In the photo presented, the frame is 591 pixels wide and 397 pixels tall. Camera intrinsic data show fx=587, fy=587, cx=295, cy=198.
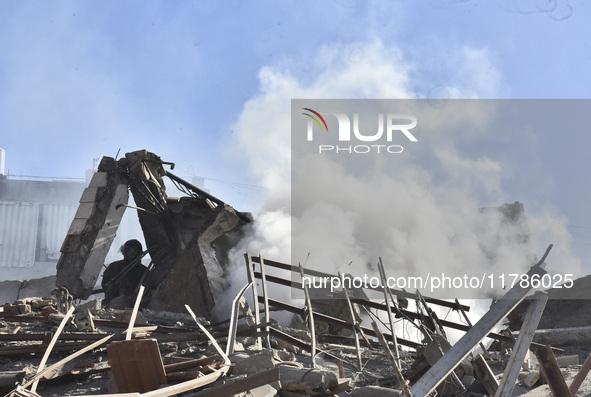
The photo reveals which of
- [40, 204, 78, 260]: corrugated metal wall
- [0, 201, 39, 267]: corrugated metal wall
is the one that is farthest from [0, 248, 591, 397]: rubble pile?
[0, 201, 39, 267]: corrugated metal wall

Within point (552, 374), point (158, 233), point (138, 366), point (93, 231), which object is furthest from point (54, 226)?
point (552, 374)

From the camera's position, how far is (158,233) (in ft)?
38.0

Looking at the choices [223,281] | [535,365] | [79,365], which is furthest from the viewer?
[223,281]

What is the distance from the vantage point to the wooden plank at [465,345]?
2615 millimetres

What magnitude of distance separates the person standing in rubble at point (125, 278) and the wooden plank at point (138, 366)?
Result: 7.69m

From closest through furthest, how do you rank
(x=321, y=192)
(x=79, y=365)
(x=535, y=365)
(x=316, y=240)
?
(x=79, y=365) < (x=535, y=365) < (x=316, y=240) < (x=321, y=192)

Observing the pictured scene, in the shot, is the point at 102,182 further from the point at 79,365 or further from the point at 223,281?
the point at 79,365

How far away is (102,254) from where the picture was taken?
10828 millimetres

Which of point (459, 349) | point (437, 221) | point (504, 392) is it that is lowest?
point (504, 392)

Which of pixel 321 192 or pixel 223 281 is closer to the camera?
pixel 223 281

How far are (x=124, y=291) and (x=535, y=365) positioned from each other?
788cm

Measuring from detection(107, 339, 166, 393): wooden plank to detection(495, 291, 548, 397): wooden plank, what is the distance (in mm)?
1821

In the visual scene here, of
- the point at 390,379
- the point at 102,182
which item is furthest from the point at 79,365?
the point at 102,182

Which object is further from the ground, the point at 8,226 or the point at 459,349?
the point at 8,226
